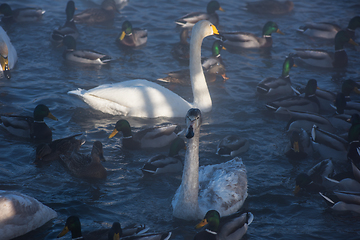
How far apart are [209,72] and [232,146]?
4.28 m

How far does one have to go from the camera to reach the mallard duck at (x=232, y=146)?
25.1ft

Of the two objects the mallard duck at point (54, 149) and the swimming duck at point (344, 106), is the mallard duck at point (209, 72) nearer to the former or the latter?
the swimming duck at point (344, 106)

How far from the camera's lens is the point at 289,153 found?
25.8 feet

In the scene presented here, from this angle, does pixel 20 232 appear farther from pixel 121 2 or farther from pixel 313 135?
pixel 121 2

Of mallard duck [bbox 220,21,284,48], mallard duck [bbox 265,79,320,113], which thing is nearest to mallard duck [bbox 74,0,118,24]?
mallard duck [bbox 220,21,284,48]

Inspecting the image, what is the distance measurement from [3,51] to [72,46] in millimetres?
2482

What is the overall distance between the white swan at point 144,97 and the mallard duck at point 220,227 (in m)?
3.84

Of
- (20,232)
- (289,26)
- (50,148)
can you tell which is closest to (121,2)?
(289,26)

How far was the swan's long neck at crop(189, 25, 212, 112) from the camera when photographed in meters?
9.04

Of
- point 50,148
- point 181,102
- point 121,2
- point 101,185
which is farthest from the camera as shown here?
point 121,2

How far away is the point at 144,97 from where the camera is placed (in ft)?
29.0

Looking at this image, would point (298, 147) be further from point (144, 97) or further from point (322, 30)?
point (322, 30)

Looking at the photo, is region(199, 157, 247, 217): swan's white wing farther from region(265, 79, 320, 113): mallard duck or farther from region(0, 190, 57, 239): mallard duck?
region(265, 79, 320, 113): mallard duck

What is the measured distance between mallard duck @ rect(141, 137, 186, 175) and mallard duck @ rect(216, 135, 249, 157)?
75 cm
